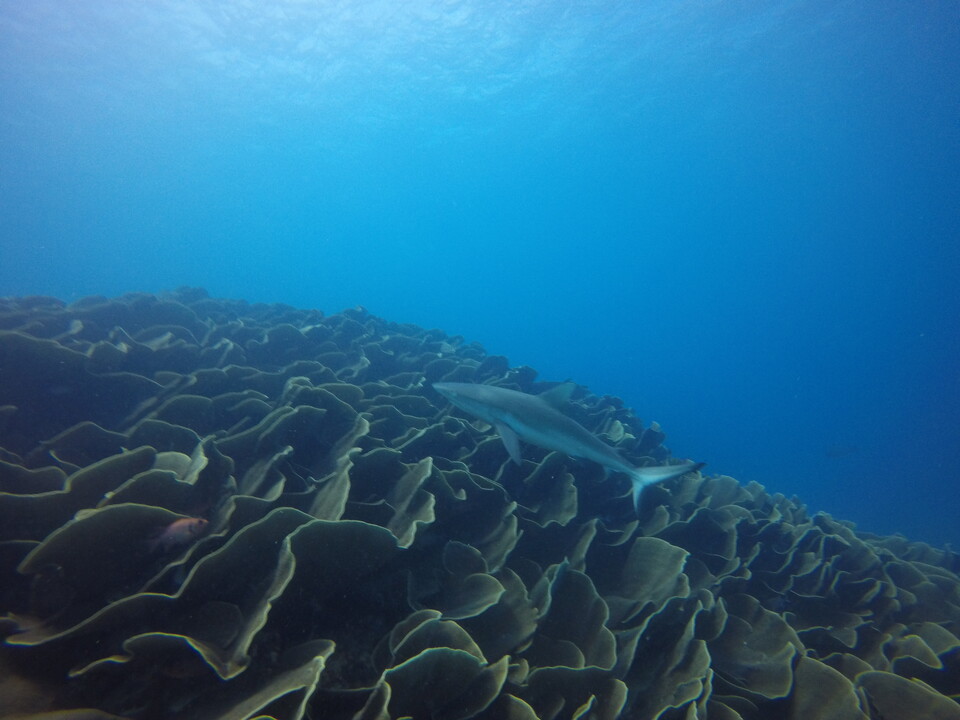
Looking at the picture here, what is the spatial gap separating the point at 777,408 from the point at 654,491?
98207 millimetres

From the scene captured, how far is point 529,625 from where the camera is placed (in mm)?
3062

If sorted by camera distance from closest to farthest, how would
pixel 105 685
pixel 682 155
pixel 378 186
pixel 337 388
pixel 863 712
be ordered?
pixel 105 685, pixel 863 712, pixel 337 388, pixel 682 155, pixel 378 186

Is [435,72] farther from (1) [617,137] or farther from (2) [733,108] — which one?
(2) [733,108]

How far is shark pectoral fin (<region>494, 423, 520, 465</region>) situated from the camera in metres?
4.64

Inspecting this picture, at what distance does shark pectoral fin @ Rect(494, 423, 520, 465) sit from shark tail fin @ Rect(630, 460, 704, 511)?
157cm

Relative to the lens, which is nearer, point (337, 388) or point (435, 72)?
point (337, 388)

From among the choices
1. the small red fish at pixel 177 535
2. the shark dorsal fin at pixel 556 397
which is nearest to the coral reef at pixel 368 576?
the small red fish at pixel 177 535

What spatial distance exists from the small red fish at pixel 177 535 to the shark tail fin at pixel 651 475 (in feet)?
14.9

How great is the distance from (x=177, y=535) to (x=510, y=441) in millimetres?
3242

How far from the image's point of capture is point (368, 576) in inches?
112

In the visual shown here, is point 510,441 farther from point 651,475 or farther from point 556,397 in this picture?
point 651,475

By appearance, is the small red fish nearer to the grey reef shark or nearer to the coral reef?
the coral reef

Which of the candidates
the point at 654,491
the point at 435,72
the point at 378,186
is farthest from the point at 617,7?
the point at 378,186

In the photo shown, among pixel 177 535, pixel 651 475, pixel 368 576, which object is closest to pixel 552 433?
pixel 651 475
